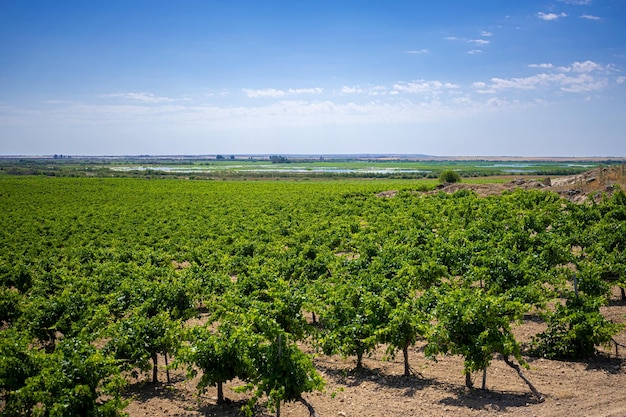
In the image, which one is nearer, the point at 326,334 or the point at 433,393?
the point at 433,393

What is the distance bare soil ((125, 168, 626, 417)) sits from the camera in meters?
11.9

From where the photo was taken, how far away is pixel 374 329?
563 inches

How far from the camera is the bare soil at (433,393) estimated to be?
470 inches

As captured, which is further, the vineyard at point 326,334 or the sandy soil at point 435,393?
the sandy soil at point 435,393

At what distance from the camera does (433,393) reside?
520 inches

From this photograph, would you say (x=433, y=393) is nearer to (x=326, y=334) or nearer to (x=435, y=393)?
(x=435, y=393)

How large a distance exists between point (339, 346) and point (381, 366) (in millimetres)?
2478

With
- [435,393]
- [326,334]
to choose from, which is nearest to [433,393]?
[435,393]

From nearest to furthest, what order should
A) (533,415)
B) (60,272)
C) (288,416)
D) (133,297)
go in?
1. (533,415)
2. (288,416)
3. (133,297)
4. (60,272)

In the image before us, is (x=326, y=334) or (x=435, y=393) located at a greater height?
(x=326, y=334)

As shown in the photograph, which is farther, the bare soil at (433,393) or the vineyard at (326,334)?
the bare soil at (433,393)

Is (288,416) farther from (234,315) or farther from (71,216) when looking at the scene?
(71,216)

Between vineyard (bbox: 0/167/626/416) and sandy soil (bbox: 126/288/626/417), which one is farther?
sandy soil (bbox: 126/288/626/417)

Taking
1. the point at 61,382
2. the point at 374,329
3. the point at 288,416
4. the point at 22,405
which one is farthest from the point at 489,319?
the point at 22,405
